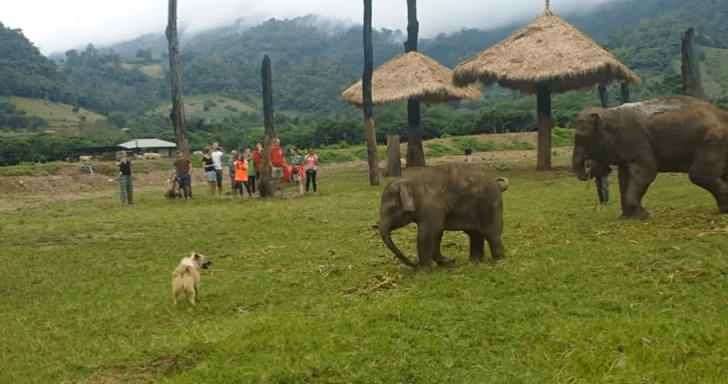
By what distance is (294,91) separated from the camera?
111875 mm

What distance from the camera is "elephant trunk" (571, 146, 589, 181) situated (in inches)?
440

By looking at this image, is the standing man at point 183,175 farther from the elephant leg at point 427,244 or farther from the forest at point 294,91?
the forest at point 294,91

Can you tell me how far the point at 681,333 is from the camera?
18.4ft

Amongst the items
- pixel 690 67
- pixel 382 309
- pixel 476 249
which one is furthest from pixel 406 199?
pixel 690 67

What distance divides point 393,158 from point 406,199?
17.3 metres

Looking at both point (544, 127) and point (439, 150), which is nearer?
point (544, 127)

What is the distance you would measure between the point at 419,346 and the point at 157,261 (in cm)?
629

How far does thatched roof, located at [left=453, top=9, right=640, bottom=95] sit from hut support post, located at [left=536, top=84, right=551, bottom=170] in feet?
2.47

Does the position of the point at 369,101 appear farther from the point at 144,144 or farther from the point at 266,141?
the point at 144,144

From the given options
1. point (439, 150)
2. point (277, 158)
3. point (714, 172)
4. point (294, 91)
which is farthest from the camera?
point (294, 91)

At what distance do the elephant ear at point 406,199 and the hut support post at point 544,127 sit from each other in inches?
644

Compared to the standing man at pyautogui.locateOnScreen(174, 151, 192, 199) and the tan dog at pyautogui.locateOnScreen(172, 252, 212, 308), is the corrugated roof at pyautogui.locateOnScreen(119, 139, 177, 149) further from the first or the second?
the tan dog at pyautogui.locateOnScreen(172, 252, 212, 308)

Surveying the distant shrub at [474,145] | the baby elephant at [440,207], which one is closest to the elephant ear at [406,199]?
the baby elephant at [440,207]

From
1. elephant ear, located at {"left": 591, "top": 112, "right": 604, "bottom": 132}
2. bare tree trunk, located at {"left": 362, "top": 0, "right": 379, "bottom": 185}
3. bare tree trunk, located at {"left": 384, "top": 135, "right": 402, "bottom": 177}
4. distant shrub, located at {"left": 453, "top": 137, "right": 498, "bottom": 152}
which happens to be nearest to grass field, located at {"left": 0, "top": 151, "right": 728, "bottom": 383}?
elephant ear, located at {"left": 591, "top": 112, "right": 604, "bottom": 132}
